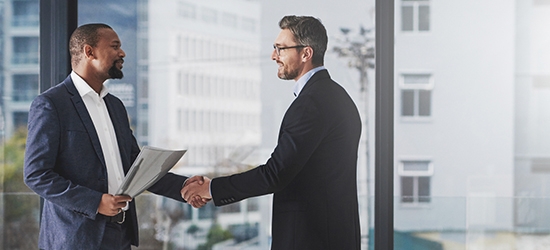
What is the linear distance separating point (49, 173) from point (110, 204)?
0.67 feet

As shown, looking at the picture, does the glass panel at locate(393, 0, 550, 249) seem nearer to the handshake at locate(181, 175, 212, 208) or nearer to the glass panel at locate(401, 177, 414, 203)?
the glass panel at locate(401, 177, 414, 203)

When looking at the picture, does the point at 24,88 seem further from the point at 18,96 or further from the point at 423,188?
the point at 423,188

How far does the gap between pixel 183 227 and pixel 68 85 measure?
2.96 feet

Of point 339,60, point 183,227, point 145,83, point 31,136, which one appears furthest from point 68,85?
point 339,60

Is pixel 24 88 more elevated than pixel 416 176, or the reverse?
pixel 24 88

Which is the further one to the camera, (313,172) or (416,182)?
(416,182)

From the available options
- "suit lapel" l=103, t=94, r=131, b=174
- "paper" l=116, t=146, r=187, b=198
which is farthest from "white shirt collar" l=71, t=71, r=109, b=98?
"paper" l=116, t=146, r=187, b=198

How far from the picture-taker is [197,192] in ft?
7.66

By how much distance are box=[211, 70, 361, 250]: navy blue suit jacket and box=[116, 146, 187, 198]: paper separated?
322 mm

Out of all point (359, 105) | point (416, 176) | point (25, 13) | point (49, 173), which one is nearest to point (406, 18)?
point (359, 105)

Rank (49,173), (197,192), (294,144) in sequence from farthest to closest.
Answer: (197,192) → (294,144) → (49,173)

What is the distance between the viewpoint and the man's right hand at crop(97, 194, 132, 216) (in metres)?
1.89

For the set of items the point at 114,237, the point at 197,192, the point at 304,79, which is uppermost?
the point at 304,79

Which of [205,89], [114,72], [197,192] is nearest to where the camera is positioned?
[114,72]
